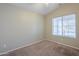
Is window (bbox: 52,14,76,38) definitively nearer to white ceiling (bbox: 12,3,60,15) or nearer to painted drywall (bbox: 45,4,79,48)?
painted drywall (bbox: 45,4,79,48)

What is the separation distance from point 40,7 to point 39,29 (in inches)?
16.1

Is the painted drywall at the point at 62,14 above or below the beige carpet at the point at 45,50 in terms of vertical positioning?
above

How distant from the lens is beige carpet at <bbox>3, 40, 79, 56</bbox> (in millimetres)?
1556

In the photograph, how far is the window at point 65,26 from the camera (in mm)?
1524

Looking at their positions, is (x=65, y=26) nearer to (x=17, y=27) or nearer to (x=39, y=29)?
(x=39, y=29)

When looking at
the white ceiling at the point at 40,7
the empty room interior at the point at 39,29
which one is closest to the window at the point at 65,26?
the empty room interior at the point at 39,29

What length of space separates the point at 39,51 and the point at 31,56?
0.56 feet

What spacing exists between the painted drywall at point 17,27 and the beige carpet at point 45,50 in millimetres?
107

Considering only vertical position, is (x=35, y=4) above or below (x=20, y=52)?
above

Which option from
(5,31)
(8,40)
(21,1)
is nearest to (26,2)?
(21,1)

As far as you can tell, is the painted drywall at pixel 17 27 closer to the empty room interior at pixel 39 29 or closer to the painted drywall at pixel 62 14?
the empty room interior at pixel 39 29

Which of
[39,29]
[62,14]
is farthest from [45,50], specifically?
[62,14]

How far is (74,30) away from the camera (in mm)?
1534

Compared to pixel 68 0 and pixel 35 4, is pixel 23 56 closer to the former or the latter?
pixel 35 4
